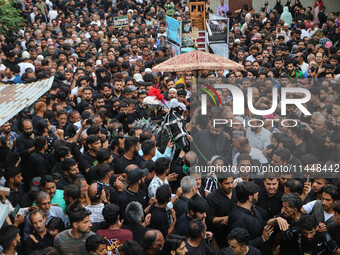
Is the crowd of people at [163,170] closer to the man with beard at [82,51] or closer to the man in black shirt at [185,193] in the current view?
the man in black shirt at [185,193]

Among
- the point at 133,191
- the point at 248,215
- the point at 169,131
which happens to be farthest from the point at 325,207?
the point at 169,131

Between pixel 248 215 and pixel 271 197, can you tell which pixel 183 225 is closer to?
pixel 248 215

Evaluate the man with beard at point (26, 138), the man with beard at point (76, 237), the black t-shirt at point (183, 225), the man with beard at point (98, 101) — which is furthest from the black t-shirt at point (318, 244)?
the man with beard at point (98, 101)

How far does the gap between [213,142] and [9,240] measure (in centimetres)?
333

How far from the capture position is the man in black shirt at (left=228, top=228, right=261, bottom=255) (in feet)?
13.6

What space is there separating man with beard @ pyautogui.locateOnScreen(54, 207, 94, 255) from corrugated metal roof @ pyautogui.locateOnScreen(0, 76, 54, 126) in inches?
63.4

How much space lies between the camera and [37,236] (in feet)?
15.5

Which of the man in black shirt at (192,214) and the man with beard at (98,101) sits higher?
the man in black shirt at (192,214)

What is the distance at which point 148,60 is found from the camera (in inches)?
534

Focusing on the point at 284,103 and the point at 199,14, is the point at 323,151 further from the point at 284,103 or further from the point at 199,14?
the point at 199,14

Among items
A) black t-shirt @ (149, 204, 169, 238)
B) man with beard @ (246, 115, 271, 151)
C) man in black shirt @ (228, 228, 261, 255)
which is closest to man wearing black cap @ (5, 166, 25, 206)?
black t-shirt @ (149, 204, 169, 238)

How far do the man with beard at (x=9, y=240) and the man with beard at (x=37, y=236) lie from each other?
9.9 inches

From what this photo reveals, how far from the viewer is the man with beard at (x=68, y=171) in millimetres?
5691

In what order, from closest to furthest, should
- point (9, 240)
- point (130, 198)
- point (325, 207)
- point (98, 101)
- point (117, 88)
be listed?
point (9, 240) < point (325, 207) < point (130, 198) < point (98, 101) < point (117, 88)
